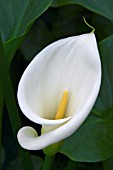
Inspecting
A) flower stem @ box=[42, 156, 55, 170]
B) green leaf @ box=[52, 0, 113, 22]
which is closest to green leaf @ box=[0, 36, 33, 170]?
flower stem @ box=[42, 156, 55, 170]

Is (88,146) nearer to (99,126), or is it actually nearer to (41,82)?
(99,126)

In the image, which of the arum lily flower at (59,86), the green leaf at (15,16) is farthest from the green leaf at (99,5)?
the arum lily flower at (59,86)

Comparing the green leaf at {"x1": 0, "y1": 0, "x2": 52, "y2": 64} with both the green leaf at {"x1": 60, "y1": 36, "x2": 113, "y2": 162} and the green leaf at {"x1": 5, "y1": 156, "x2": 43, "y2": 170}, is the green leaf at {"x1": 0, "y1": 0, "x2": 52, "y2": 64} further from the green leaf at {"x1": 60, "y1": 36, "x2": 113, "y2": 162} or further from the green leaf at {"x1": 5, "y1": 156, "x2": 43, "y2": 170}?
the green leaf at {"x1": 5, "y1": 156, "x2": 43, "y2": 170}

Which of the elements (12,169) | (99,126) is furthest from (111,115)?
(12,169)

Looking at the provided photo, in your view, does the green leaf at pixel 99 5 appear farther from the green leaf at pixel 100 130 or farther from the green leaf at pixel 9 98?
the green leaf at pixel 9 98

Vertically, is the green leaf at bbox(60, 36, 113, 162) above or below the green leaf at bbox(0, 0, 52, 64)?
below

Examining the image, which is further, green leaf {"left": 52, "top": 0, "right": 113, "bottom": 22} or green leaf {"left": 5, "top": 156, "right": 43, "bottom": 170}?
green leaf {"left": 5, "top": 156, "right": 43, "bottom": 170}
